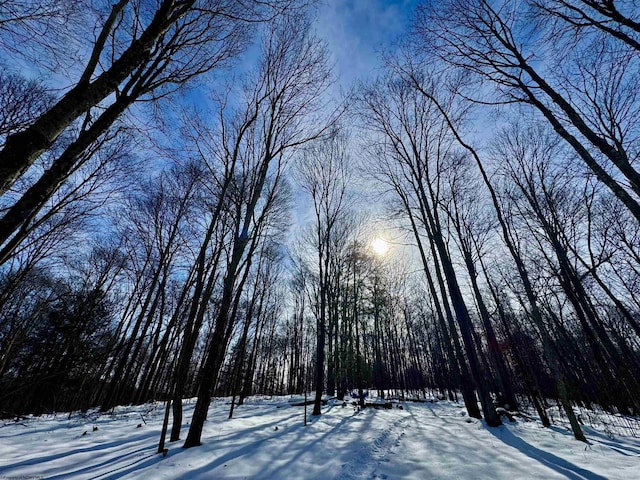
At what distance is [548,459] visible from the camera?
439 centimetres

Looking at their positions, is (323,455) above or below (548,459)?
below

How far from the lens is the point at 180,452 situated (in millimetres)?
4922

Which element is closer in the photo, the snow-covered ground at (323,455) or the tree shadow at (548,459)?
the tree shadow at (548,459)

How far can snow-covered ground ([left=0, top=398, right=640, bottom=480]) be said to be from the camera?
3910mm

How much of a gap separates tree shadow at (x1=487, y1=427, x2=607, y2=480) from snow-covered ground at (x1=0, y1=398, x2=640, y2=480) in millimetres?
13

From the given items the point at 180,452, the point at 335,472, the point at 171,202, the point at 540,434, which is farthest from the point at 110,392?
the point at 540,434

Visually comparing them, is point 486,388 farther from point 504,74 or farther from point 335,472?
point 504,74

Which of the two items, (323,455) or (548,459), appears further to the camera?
(323,455)

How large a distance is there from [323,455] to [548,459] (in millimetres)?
4027

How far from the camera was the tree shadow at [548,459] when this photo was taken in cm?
356

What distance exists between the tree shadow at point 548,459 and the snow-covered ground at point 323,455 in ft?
0.04

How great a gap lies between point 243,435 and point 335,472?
11.3ft

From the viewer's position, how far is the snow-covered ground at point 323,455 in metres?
3.91

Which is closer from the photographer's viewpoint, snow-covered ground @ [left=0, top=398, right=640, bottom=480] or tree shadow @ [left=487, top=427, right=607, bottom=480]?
tree shadow @ [left=487, top=427, right=607, bottom=480]
